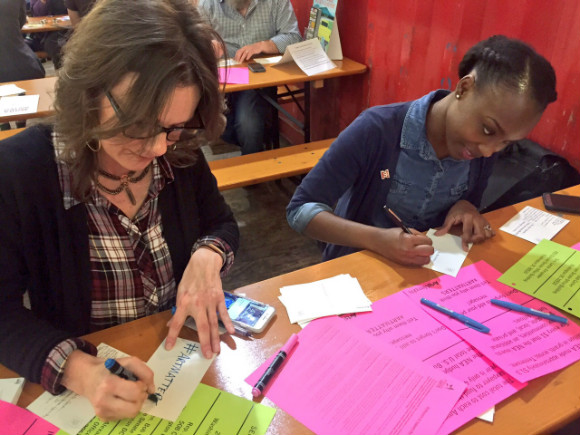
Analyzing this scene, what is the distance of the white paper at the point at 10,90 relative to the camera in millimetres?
2518

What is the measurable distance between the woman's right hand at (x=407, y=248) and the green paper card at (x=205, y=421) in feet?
1.65

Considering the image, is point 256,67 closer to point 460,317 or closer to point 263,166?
point 263,166

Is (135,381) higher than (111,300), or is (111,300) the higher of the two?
(135,381)

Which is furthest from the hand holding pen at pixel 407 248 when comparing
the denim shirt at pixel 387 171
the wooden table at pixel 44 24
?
the wooden table at pixel 44 24

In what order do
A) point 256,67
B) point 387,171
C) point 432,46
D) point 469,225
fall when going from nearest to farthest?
1. point 469,225
2. point 387,171
3. point 432,46
4. point 256,67

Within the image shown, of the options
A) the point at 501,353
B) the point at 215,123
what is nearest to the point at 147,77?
the point at 215,123

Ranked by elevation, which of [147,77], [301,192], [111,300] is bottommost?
[111,300]

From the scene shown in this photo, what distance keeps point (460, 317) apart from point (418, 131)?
58cm

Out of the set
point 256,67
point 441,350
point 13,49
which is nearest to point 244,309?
point 441,350

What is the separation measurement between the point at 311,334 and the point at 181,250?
42cm

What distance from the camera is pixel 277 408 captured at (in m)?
0.76

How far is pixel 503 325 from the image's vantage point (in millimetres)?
934

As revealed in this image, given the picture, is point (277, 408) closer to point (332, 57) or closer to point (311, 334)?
point (311, 334)

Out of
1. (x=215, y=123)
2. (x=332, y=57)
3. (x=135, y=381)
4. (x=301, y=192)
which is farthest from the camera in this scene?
(x=332, y=57)
